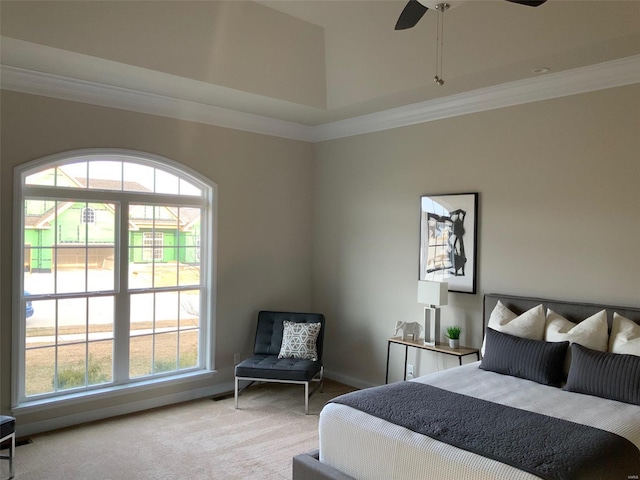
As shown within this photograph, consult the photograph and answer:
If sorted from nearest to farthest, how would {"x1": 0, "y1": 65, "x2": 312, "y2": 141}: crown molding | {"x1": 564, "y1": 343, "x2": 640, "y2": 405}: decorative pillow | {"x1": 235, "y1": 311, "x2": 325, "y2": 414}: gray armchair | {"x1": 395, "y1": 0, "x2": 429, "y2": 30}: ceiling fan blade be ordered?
{"x1": 395, "y1": 0, "x2": 429, "y2": 30}: ceiling fan blade → {"x1": 564, "y1": 343, "x2": 640, "y2": 405}: decorative pillow → {"x1": 0, "y1": 65, "x2": 312, "y2": 141}: crown molding → {"x1": 235, "y1": 311, "x2": 325, "y2": 414}: gray armchair

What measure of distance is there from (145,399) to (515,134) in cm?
416

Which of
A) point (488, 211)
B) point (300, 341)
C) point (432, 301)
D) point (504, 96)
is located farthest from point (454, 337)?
point (504, 96)

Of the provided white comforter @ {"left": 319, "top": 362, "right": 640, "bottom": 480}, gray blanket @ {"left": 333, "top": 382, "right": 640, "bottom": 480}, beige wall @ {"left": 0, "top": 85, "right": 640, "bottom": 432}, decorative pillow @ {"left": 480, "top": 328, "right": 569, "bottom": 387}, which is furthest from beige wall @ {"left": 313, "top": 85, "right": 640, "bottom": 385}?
gray blanket @ {"left": 333, "top": 382, "right": 640, "bottom": 480}

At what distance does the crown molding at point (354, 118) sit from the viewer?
3770mm

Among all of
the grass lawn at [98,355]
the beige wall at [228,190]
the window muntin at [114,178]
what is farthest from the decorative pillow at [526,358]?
the window muntin at [114,178]

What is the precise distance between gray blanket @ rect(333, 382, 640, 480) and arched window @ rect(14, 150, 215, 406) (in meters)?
2.56

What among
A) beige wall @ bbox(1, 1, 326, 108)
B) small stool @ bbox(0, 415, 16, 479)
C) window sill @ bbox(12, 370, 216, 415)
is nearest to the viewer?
small stool @ bbox(0, 415, 16, 479)

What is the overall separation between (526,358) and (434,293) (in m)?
1.08

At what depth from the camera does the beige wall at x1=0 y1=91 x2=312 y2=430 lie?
4.00 metres

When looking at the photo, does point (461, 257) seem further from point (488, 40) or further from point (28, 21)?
point (28, 21)

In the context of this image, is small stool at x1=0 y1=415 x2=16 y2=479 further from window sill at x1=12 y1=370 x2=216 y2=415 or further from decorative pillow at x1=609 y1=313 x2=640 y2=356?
decorative pillow at x1=609 y1=313 x2=640 y2=356

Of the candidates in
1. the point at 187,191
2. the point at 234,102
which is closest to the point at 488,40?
the point at 234,102

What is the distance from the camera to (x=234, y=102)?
485cm

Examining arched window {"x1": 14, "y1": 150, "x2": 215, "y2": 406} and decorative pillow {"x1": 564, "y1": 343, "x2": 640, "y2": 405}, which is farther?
arched window {"x1": 14, "y1": 150, "x2": 215, "y2": 406}
